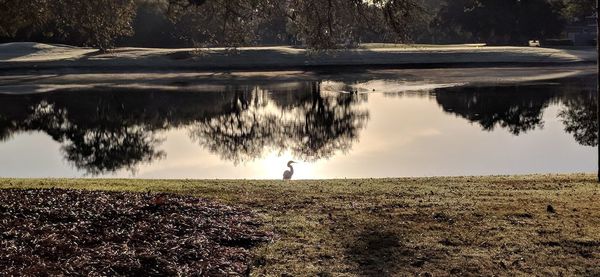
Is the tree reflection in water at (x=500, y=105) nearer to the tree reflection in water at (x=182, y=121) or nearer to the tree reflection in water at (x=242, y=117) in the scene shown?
the tree reflection in water at (x=242, y=117)

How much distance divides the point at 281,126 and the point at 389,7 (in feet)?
59.8

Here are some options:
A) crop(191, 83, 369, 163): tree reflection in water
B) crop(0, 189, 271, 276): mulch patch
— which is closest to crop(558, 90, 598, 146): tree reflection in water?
crop(191, 83, 369, 163): tree reflection in water

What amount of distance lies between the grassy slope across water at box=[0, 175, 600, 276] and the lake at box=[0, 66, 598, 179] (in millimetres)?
7155

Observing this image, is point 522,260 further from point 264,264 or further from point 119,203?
point 119,203

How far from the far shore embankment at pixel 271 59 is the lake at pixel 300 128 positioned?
440 inches

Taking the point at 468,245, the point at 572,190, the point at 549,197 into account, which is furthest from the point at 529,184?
the point at 468,245

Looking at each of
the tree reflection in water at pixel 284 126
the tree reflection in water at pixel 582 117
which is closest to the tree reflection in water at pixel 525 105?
the tree reflection in water at pixel 582 117

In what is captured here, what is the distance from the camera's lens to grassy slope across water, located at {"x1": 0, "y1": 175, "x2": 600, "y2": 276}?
8.57m

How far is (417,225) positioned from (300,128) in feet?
67.4

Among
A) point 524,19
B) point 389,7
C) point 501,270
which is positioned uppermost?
point 524,19

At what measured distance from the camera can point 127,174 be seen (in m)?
21.2

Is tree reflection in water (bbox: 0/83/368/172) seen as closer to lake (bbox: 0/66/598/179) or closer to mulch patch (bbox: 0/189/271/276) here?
lake (bbox: 0/66/598/179)

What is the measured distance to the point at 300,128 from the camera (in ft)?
101

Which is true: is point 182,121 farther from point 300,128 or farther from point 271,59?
point 271,59
